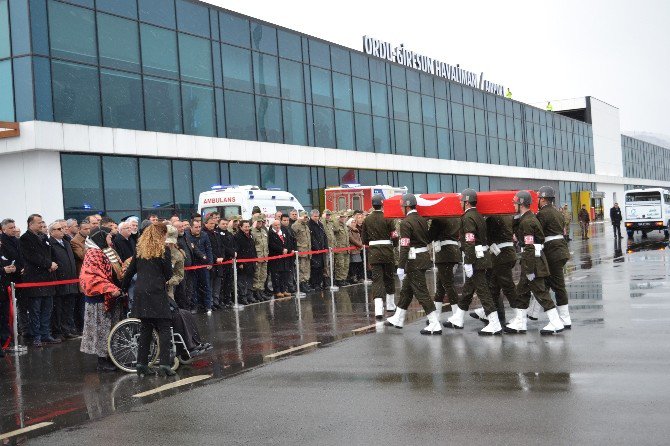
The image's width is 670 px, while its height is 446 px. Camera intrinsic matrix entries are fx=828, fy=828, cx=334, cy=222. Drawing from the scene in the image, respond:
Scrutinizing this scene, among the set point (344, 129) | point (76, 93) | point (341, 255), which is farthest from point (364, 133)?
point (341, 255)

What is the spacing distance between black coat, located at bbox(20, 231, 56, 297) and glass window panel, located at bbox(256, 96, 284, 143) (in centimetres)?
2265

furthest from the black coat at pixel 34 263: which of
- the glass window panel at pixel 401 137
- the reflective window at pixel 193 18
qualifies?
the glass window panel at pixel 401 137

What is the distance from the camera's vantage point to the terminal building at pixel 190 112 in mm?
26172

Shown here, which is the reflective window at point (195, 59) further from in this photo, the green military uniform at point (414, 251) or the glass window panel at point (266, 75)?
the green military uniform at point (414, 251)

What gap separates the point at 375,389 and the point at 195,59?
86.9 ft

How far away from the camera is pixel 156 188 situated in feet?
100

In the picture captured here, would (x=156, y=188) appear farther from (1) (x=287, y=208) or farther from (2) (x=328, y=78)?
(2) (x=328, y=78)

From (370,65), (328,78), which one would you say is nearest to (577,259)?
(328,78)

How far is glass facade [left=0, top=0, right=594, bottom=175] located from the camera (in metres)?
26.7

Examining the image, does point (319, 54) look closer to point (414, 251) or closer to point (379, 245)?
point (379, 245)

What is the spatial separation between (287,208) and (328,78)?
1735 centimetres

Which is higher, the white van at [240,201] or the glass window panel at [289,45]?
the glass window panel at [289,45]

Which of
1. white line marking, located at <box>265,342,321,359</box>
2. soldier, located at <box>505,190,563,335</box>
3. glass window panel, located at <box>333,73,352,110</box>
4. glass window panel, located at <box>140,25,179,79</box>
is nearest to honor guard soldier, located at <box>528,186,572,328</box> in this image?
soldier, located at <box>505,190,563,335</box>

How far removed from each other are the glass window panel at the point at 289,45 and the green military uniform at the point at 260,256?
66.8 ft
